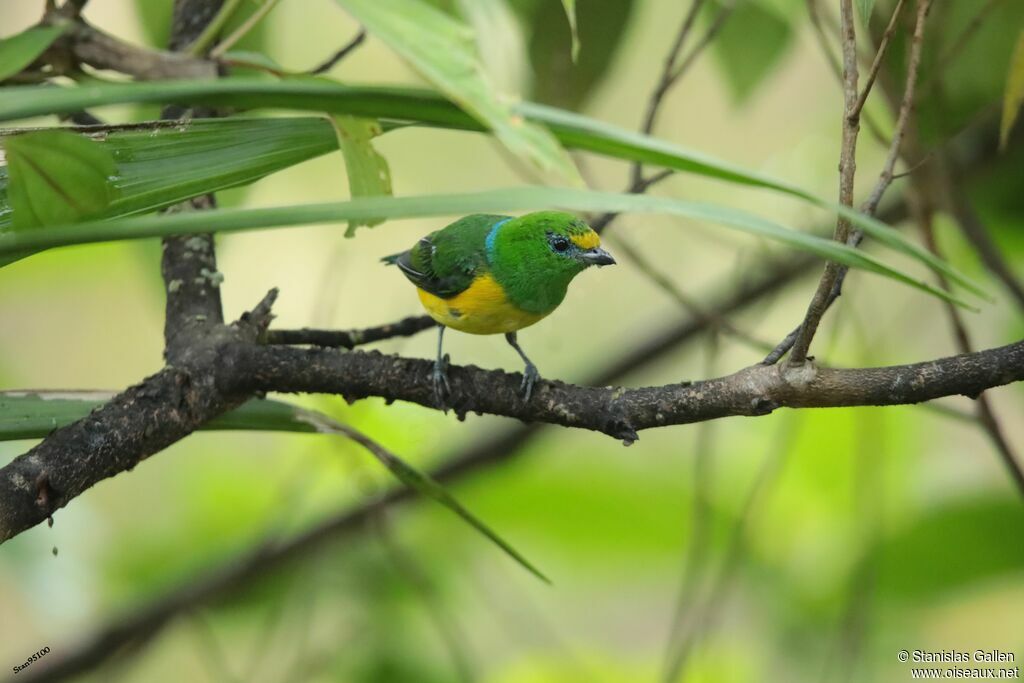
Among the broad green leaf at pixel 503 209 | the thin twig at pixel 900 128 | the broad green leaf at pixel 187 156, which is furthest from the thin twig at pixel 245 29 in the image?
the thin twig at pixel 900 128

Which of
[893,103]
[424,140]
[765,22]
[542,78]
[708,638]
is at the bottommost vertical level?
[708,638]

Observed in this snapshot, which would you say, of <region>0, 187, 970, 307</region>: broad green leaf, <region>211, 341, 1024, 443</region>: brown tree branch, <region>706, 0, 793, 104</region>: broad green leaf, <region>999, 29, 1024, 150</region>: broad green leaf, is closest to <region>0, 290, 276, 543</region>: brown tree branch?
<region>211, 341, 1024, 443</region>: brown tree branch

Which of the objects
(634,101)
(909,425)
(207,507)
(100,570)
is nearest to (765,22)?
(909,425)

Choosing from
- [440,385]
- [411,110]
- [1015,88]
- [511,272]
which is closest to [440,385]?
[440,385]

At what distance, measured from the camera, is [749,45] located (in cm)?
224

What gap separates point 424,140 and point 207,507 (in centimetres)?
215

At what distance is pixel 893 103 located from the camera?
6.15 ft

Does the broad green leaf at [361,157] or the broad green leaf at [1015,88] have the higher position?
the broad green leaf at [1015,88]

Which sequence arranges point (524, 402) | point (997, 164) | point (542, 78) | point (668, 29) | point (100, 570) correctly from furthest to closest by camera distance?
1. point (668, 29)
2. point (100, 570)
3. point (997, 164)
4. point (542, 78)
5. point (524, 402)

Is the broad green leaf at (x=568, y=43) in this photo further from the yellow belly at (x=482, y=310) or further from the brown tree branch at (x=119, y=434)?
the brown tree branch at (x=119, y=434)

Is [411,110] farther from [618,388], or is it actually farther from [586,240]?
[586,240]

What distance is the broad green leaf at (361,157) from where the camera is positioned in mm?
1331

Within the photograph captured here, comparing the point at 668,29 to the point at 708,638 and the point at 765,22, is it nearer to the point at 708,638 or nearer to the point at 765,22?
the point at 765,22

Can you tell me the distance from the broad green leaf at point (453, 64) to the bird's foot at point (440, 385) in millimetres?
526
